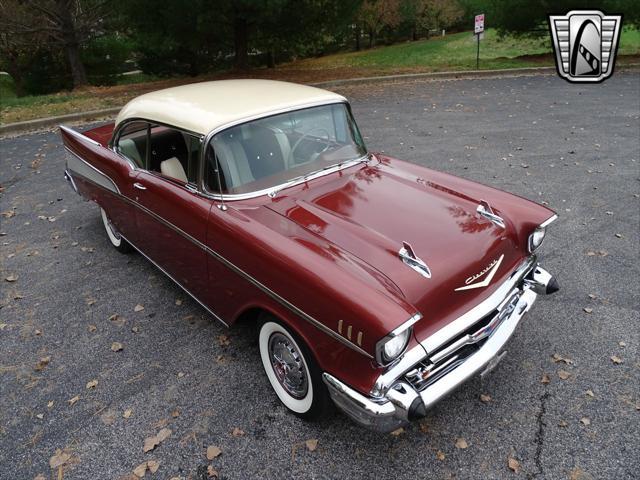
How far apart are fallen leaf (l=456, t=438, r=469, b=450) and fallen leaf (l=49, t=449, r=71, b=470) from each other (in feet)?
7.48

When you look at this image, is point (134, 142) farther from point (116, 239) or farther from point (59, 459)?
point (59, 459)

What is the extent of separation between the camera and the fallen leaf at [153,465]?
2594 millimetres

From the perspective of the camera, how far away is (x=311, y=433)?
2.77m

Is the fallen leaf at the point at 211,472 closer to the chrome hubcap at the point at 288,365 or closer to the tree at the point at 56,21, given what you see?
the chrome hubcap at the point at 288,365

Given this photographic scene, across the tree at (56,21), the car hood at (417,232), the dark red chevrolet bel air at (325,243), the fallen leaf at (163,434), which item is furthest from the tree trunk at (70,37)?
the fallen leaf at (163,434)

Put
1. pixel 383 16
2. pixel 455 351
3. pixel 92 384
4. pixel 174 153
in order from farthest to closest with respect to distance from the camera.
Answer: pixel 383 16, pixel 174 153, pixel 92 384, pixel 455 351

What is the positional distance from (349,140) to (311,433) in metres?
2.25

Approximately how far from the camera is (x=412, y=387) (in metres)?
2.29

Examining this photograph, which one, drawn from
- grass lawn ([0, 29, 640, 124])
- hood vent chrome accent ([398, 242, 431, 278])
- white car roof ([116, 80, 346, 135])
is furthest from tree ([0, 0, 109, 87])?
hood vent chrome accent ([398, 242, 431, 278])

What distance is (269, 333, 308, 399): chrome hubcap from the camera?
2725mm

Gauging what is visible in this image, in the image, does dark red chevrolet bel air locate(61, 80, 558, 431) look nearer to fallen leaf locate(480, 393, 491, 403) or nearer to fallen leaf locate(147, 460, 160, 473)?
fallen leaf locate(480, 393, 491, 403)

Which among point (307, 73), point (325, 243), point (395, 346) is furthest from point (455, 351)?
point (307, 73)

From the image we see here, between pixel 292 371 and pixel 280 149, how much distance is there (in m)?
1.56

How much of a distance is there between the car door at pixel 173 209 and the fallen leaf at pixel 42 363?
1073 millimetres
